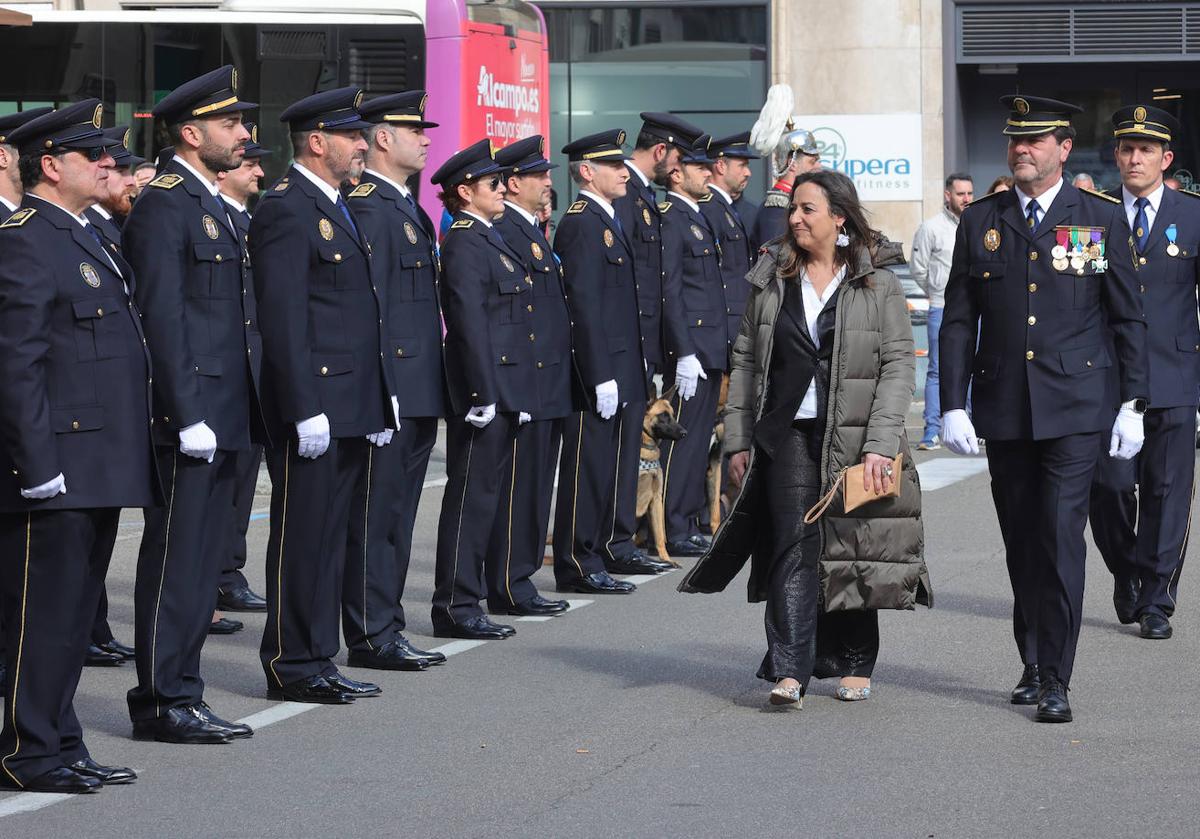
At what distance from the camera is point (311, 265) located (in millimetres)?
8086

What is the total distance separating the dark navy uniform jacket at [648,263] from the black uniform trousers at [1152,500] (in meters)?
2.75

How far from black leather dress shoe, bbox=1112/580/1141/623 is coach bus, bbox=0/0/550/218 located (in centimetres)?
980

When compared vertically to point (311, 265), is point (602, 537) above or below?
below

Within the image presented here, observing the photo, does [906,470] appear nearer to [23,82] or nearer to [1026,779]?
[1026,779]

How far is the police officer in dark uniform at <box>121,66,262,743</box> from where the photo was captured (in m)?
7.25

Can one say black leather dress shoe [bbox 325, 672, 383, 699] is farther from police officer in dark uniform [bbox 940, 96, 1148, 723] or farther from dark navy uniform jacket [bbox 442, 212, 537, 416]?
A: police officer in dark uniform [bbox 940, 96, 1148, 723]

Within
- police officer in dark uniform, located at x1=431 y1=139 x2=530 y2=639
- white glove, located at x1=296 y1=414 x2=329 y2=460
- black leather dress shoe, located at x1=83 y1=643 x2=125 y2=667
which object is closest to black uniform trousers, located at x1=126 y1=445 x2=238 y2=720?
white glove, located at x1=296 y1=414 x2=329 y2=460

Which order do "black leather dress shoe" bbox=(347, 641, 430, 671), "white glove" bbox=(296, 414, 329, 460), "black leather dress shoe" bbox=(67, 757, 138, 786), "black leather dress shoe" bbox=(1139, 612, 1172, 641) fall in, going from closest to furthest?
"black leather dress shoe" bbox=(67, 757, 138, 786) → "white glove" bbox=(296, 414, 329, 460) → "black leather dress shoe" bbox=(347, 641, 430, 671) → "black leather dress shoe" bbox=(1139, 612, 1172, 641)

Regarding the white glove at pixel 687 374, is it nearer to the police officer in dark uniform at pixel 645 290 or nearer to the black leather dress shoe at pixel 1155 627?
the police officer in dark uniform at pixel 645 290

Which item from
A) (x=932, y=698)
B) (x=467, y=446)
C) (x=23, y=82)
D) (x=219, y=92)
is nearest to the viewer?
(x=219, y=92)

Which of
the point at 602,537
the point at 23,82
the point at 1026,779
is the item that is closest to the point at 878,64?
the point at 23,82

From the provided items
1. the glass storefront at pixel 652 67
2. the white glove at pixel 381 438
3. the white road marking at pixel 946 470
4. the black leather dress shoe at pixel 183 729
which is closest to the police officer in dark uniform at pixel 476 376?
the white glove at pixel 381 438

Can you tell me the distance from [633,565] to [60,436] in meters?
5.28

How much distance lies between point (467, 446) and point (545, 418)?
2.00ft
